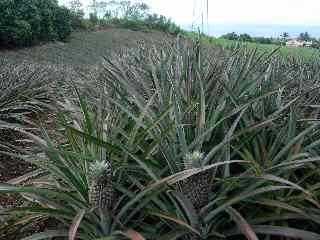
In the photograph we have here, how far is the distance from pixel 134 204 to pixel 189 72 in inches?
39.9

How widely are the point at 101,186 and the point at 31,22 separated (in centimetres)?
1440

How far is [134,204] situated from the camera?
6.15 ft

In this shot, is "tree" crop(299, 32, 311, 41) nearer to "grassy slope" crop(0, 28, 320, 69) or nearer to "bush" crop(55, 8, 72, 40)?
"grassy slope" crop(0, 28, 320, 69)

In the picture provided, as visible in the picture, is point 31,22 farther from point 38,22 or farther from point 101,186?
point 101,186

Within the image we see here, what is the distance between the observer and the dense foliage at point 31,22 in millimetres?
13875

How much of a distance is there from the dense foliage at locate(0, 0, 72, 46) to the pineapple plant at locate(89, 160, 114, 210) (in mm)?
13095

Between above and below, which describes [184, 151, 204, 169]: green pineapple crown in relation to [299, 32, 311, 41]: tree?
below

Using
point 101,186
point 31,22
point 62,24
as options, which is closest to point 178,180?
point 101,186

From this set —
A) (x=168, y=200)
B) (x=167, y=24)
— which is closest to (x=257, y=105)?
(x=168, y=200)

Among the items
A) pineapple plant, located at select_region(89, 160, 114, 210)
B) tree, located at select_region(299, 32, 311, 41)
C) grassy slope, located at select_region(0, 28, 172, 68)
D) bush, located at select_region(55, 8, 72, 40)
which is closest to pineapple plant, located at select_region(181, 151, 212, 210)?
pineapple plant, located at select_region(89, 160, 114, 210)

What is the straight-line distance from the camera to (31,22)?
15047 millimetres

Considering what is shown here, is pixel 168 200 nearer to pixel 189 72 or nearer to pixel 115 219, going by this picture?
pixel 115 219

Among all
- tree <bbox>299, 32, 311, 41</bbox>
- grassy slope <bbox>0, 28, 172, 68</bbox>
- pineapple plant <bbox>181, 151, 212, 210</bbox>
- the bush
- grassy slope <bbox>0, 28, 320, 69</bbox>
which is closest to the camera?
pineapple plant <bbox>181, 151, 212, 210</bbox>

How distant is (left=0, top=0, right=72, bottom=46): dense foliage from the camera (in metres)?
13.9
